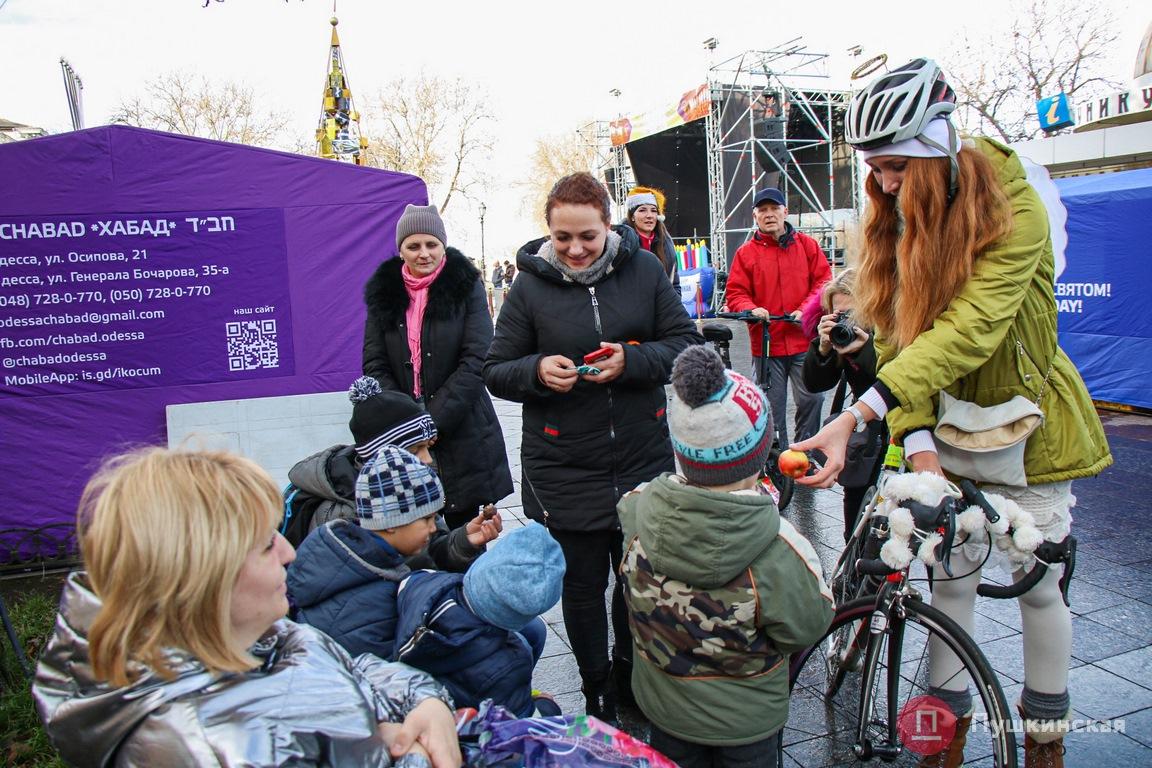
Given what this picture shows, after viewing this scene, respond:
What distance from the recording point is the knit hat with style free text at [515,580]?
191cm

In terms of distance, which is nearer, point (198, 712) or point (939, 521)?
point (198, 712)

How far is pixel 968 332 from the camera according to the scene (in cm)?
223

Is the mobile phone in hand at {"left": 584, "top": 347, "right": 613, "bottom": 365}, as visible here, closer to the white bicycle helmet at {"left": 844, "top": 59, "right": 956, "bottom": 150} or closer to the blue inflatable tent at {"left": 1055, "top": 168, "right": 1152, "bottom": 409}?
the white bicycle helmet at {"left": 844, "top": 59, "right": 956, "bottom": 150}

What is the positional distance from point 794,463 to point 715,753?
2.63 ft

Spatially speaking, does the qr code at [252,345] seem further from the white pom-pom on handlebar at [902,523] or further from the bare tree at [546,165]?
the bare tree at [546,165]

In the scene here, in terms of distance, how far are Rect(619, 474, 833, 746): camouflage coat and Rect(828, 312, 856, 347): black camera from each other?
4.93ft

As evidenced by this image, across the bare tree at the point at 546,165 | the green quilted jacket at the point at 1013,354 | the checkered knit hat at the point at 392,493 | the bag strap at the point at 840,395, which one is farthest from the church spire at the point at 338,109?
the bare tree at the point at 546,165

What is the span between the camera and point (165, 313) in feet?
18.5

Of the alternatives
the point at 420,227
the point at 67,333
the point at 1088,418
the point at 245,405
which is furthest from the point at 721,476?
the point at 67,333

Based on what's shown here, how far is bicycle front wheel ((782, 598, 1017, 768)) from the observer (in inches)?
90.9

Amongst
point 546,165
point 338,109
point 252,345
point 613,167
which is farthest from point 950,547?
point 546,165

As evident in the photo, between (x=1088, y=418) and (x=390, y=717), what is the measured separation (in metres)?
2.13

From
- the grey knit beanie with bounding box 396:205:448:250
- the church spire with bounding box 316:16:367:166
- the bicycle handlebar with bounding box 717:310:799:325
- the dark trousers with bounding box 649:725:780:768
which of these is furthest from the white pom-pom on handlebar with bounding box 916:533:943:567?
the church spire with bounding box 316:16:367:166

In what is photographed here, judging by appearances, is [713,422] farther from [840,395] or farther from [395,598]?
[840,395]
